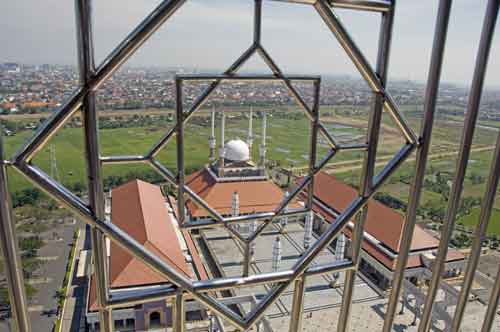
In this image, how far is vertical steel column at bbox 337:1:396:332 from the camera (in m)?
0.85

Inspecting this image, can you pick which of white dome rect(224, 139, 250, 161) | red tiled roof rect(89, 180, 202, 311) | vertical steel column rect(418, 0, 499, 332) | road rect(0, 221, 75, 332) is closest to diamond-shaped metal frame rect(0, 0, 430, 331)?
vertical steel column rect(418, 0, 499, 332)

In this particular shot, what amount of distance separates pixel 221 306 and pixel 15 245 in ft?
1.59

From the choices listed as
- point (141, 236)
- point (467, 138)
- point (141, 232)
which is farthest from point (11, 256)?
point (141, 232)

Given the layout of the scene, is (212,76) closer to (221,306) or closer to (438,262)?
(221,306)

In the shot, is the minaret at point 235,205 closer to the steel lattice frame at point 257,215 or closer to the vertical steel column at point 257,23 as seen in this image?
the steel lattice frame at point 257,215

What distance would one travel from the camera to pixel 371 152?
915mm

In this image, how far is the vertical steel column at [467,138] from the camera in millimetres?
934

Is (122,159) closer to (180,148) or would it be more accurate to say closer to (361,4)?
(180,148)

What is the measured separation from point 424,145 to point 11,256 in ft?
3.32

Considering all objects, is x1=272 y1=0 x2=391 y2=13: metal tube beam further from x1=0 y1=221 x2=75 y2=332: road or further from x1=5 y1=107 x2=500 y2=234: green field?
x1=0 y1=221 x2=75 y2=332: road

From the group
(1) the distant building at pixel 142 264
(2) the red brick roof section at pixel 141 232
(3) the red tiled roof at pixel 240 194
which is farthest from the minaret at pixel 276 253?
(3) the red tiled roof at pixel 240 194

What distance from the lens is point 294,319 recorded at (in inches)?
38.6

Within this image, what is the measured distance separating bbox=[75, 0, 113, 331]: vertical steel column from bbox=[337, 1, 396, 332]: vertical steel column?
63 centimetres

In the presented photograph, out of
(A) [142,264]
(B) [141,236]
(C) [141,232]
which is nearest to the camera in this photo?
(A) [142,264]
